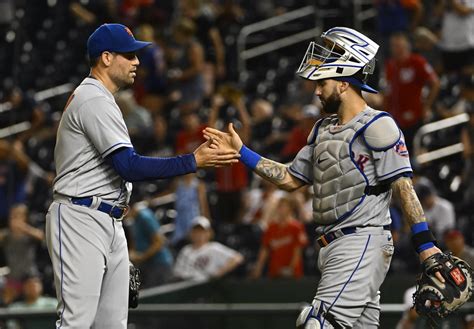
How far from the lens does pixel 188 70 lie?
15.1m

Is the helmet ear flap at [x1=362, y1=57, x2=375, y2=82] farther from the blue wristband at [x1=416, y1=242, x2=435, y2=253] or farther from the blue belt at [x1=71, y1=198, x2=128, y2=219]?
the blue belt at [x1=71, y1=198, x2=128, y2=219]

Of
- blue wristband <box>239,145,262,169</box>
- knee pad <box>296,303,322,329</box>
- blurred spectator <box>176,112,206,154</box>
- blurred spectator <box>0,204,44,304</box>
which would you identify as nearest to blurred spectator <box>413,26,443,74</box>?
blurred spectator <box>176,112,206,154</box>

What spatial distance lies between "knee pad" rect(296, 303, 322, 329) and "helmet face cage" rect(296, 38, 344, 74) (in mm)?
1293

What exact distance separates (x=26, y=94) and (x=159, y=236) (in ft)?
7.85

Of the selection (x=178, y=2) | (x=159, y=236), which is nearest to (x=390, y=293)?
(x=159, y=236)

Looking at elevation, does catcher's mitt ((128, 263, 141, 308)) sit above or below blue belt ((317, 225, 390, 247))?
below

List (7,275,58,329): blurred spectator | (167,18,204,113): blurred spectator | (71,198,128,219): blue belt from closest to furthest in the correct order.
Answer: (71,198,128,219): blue belt
(7,275,58,329): blurred spectator
(167,18,204,113): blurred spectator

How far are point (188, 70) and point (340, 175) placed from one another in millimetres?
8634

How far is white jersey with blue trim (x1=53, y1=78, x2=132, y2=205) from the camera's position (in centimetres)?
654

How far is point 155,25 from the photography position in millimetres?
16156

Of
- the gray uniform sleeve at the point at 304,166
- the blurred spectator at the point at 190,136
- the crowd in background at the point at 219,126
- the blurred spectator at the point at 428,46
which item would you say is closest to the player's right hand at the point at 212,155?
the gray uniform sleeve at the point at 304,166

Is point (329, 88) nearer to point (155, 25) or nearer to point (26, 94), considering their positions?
point (26, 94)

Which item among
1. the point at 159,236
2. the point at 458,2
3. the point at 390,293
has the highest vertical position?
the point at 458,2

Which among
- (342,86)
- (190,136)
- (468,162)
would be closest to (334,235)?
(342,86)
